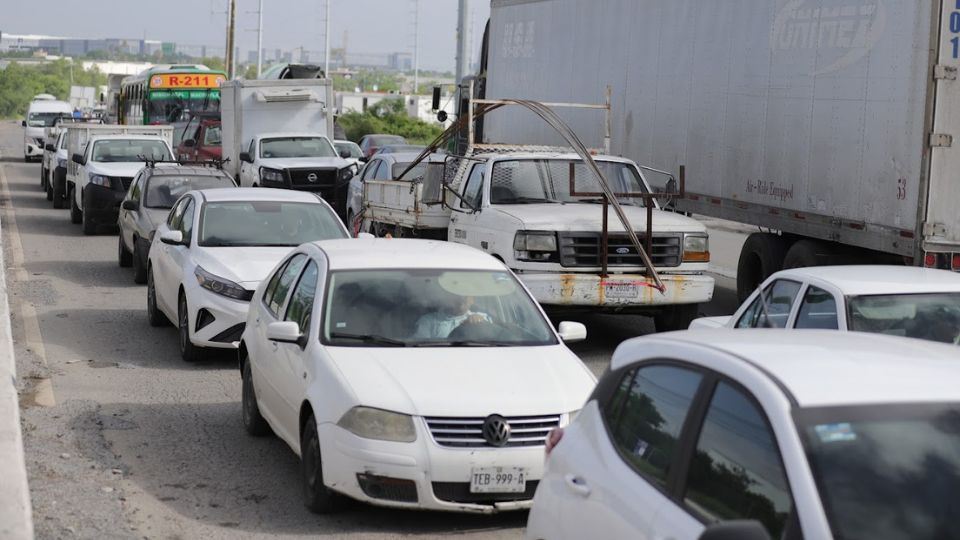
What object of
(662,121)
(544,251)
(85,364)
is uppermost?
(662,121)

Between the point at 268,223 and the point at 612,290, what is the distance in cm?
332

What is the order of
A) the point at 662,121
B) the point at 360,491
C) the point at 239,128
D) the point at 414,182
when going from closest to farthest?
the point at 360,491 → the point at 414,182 → the point at 662,121 → the point at 239,128

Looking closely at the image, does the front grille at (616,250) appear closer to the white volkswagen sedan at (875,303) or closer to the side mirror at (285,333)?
the white volkswagen sedan at (875,303)

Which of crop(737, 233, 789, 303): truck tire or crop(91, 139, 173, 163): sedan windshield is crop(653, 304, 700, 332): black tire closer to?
crop(737, 233, 789, 303): truck tire

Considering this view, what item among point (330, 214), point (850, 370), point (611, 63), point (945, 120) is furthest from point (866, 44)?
point (850, 370)

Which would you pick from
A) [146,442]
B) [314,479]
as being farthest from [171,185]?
[314,479]

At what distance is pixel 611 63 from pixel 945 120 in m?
8.52

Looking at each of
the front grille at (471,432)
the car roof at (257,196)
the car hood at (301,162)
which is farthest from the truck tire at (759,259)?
the car hood at (301,162)

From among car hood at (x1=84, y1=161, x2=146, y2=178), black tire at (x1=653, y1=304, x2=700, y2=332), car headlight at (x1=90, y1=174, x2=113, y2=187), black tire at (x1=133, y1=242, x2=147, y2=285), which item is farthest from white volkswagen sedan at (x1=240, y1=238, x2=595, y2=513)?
car hood at (x1=84, y1=161, x2=146, y2=178)

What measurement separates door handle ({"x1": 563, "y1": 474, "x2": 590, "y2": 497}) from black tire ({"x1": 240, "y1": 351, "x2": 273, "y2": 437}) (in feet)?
15.6

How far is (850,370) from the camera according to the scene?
4.29 m

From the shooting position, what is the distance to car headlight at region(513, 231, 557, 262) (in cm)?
1348

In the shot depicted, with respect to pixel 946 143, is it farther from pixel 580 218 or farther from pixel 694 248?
pixel 580 218

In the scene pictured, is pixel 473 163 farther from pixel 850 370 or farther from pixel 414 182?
pixel 850 370
